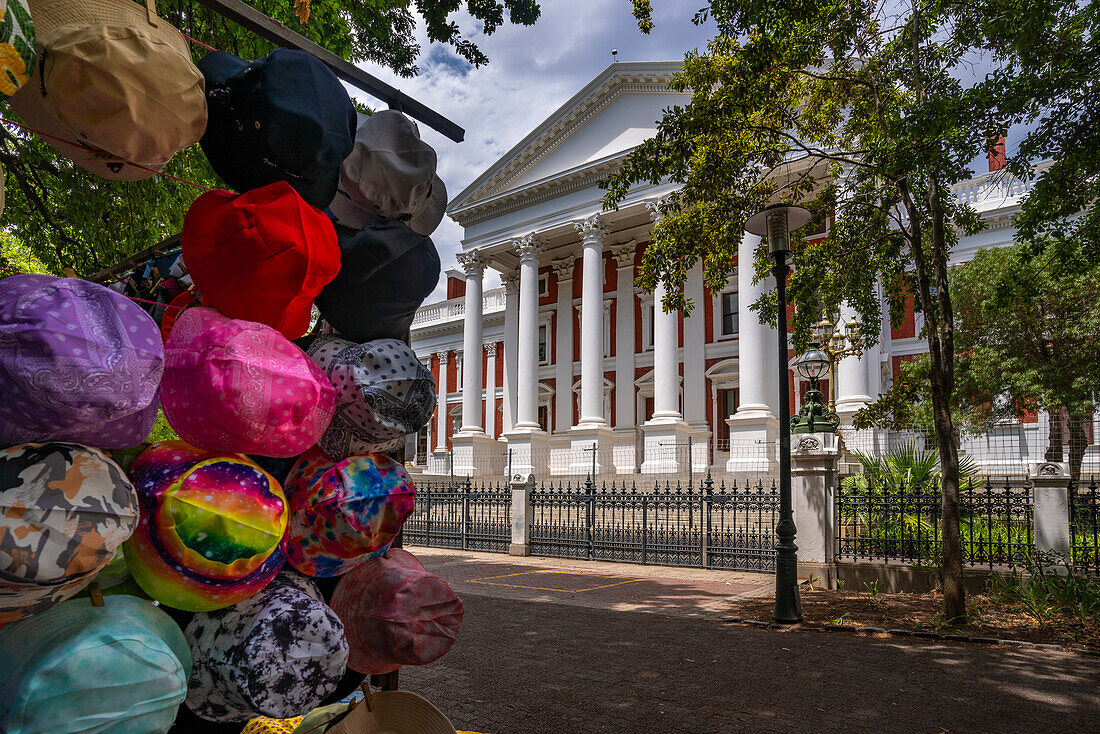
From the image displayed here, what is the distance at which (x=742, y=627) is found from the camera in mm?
7945

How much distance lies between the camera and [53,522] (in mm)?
1148

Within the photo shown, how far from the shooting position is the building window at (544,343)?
38.8 meters

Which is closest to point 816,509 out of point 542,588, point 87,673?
point 542,588

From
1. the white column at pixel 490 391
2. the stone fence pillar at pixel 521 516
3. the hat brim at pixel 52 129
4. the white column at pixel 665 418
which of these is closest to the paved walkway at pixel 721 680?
the hat brim at pixel 52 129

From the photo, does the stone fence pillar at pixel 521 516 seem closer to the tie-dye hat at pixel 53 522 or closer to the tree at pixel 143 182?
the tree at pixel 143 182

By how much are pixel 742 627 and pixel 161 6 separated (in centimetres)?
802

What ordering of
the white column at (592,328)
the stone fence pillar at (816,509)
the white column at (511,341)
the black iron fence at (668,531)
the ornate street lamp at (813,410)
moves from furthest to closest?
the white column at (511,341) < the white column at (592,328) < the black iron fence at (668,531) < the ornate street lamp at (813,410) < the stone fence pillar at (816,509)

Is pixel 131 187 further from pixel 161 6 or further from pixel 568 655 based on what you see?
pixel 568 655

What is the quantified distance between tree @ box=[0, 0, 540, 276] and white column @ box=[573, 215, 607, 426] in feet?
66.3

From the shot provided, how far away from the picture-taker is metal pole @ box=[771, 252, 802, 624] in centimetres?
805

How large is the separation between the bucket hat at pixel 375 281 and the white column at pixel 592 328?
25574 millimetres

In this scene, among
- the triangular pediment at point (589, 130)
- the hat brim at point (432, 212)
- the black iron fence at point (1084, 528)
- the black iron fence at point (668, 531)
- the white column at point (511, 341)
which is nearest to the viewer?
the hat brim at point (432, 212)

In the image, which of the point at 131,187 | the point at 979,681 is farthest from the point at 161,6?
the point at 979,681

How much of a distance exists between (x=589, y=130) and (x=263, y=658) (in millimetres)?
32181
